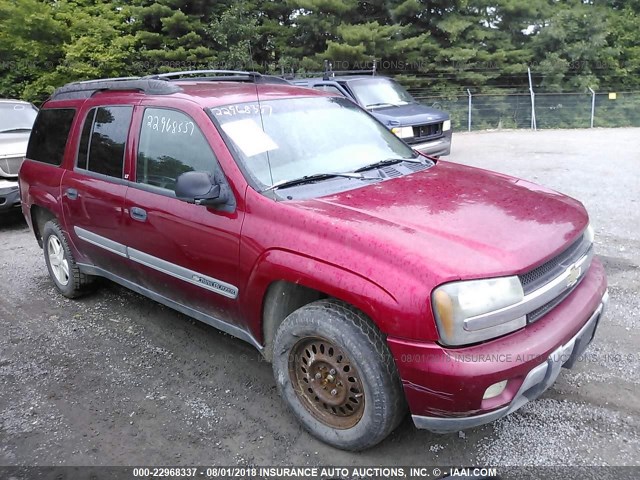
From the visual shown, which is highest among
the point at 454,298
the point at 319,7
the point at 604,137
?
the point at 319,7

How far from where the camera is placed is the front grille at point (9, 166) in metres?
7.56

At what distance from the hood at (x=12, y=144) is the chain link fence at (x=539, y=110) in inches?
658

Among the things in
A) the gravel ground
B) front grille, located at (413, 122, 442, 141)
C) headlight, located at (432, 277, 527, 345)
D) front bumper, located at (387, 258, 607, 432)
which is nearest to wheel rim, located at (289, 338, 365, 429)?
the gravel ground

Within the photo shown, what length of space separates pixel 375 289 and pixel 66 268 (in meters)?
3.54

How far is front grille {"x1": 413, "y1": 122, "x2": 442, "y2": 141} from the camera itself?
34.9 ft

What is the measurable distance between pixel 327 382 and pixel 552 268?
127cm

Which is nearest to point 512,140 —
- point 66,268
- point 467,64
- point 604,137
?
point 604,137

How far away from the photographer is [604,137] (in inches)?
677

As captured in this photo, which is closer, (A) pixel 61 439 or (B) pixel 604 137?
(A) pixel 61 439

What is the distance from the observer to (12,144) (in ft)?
25.8

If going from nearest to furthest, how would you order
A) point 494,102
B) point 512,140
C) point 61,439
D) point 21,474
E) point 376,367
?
point 376,367, point 21,474, point 61,439, point 512,140, point 494,102

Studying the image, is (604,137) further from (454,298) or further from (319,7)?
(454,298)

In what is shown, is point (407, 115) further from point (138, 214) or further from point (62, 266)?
point (138, 214)

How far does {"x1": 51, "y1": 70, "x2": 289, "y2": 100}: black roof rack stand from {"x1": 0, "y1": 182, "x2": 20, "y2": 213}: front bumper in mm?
3196
